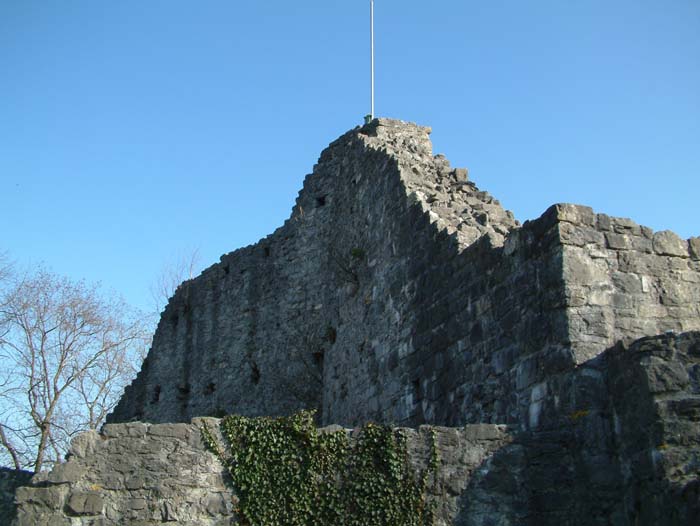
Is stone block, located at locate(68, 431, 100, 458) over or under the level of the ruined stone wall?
under

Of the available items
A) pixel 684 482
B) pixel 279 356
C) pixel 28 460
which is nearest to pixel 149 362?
pixel 28 460

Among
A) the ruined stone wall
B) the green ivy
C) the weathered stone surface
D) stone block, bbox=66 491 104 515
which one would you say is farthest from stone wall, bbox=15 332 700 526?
the weathered stone surface

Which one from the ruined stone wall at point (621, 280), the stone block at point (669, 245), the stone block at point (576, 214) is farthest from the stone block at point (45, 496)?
the stone block at point (669, 245)

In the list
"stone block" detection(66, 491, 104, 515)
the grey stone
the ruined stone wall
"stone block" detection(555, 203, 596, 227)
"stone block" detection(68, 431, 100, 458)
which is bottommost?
"stone block" detection(66, 491, 104, 515)

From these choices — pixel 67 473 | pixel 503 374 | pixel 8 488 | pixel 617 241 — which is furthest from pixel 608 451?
pixel 8 488

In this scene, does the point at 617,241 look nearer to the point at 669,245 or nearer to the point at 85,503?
the point at 669,245

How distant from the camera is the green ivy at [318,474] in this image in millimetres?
8133

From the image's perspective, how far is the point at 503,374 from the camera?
31.7 feet

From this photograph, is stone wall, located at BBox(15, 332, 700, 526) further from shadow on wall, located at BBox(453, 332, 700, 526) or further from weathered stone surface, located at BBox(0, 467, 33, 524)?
weathered stone surface, located at BBox(0, 467, 33, 524)

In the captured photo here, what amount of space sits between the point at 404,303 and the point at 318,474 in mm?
4643

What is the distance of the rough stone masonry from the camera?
7.86 metres

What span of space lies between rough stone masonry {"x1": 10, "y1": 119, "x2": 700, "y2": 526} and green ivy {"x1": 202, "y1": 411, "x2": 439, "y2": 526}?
0.66ft

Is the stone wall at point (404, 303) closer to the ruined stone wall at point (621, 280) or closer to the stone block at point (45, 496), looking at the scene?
the ruined stone wall at point (621, 280)

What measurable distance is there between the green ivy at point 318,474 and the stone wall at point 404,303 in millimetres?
1564
